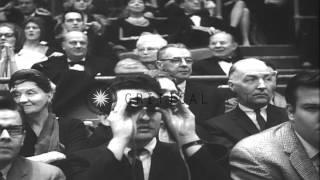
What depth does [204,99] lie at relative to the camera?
401 centimetres

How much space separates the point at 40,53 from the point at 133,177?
266cm

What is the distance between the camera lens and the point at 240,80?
392 cm

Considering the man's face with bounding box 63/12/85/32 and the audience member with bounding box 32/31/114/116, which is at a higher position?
the man's face with bounding box 63/12/85/32

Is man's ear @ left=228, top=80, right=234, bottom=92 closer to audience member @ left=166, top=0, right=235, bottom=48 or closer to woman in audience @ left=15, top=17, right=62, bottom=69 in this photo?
woman in audience @ left=15, top=17, right=62, bottom=69

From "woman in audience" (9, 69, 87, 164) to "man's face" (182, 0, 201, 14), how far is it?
333cm

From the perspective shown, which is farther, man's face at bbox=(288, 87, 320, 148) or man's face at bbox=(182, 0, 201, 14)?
man's face at bbox=(182, 0, 201, 14)

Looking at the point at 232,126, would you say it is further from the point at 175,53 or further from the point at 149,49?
the point at 149,49

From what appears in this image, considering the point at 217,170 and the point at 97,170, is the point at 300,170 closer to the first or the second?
the point at 217,170

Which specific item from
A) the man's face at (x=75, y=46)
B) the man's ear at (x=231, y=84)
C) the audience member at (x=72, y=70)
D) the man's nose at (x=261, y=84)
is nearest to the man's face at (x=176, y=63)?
the man's ear at (x=231, y=84)

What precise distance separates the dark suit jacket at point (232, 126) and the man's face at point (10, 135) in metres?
1.00

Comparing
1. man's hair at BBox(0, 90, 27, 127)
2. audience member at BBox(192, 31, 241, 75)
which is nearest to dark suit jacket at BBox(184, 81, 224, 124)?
audience member at BBox(192, 31, 241, 75)

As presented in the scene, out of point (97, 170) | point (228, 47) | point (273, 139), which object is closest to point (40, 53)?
point (228, 47)

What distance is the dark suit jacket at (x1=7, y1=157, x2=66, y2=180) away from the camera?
3195 millimetres

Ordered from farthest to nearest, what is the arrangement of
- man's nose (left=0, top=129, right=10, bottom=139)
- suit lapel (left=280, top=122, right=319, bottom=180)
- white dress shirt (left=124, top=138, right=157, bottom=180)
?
white dress shirt (left=124, top=138, right=157, bottom=180) < man's nose (left=0, top=129, right=10, bottom=139) < suit lapel (left=280, top=122, right=319, bottom=180)
